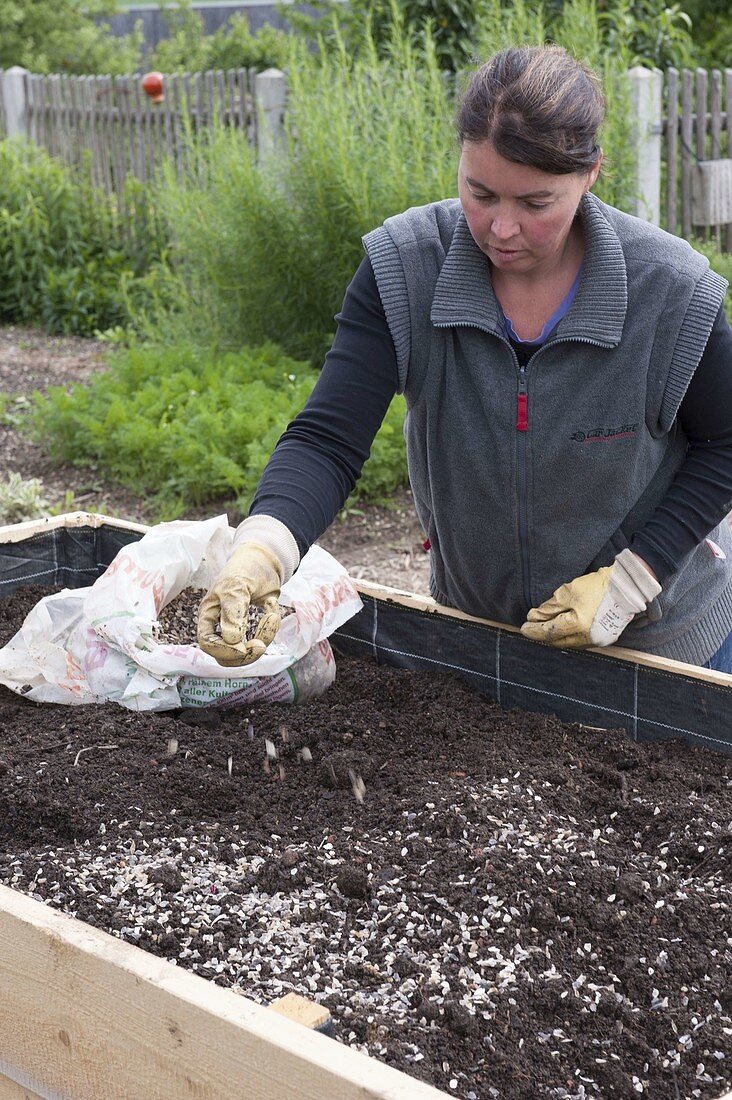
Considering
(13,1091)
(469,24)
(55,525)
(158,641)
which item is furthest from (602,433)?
(469,24)

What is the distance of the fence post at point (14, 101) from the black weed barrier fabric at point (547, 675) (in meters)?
9.69

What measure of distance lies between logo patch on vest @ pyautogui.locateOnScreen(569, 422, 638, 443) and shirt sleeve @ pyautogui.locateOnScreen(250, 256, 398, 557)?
361mm

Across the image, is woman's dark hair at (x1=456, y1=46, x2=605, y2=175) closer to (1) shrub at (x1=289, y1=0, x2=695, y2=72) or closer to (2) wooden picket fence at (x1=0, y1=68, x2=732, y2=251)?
(2) wooden picket fence at (x1=0, y1=68, x2=732, y2=251)

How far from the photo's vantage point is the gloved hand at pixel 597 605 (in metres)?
2.26

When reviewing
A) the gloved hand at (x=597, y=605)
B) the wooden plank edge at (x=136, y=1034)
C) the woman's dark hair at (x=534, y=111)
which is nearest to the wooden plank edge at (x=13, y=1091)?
the wooden plank edge at (x=136, y=1034)

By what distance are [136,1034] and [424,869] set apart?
0.60m

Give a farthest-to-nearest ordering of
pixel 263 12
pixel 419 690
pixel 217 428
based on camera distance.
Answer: pixel 263 12
pixel 217 428
pixel 419 690

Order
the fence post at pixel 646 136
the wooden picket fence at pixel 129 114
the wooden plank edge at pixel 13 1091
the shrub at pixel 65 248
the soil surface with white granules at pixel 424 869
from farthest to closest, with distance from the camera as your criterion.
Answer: the shrub at pixel 65 248, the wooden picket fence at pixel 129 114, the fence post at pixel 646 136, the wooden plank edge at pixel 13 1091, the soil surface with white granules at pixel 424 869

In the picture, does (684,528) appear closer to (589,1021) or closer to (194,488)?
(589,1021)

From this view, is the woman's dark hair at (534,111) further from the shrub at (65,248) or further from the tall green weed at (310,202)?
the shrub at (65,248)

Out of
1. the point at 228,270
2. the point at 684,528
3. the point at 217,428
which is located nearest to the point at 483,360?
the point at 684,528

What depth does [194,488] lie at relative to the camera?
5414mm

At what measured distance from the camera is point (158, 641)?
263cm

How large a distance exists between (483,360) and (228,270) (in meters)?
4.24
